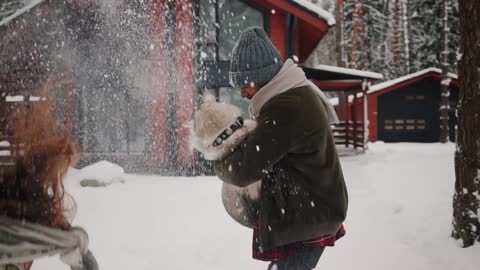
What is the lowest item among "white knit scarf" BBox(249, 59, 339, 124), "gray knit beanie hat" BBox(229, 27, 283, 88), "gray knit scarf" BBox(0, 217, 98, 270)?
"gray knit scarf" BBox(0, 217, 98, 270)

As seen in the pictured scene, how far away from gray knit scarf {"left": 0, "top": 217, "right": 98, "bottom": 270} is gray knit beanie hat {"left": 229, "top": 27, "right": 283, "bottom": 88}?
108 centimetres

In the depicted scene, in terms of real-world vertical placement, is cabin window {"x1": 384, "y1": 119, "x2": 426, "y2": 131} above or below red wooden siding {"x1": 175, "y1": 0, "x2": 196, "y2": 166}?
below

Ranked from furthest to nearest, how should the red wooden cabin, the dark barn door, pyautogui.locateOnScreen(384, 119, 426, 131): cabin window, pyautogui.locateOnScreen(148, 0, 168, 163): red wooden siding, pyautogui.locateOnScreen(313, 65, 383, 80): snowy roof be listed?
pyautogui.locateOnScreen(384, 119, 426, 131): cabin window, the dark barn door, the red wooden cabin, pyautogui.locateOnScreen(313, 65, 383, 80): snowy roof, pyautogui.locateOnScreen(148, 0, 168, 163): red wooden siding

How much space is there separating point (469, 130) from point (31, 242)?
4002mm

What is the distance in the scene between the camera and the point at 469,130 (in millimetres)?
4250

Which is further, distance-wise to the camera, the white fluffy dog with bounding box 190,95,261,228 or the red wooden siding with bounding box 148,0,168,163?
the red wooden siding with bounding box 148,0,168,163

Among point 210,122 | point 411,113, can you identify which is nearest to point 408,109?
point 411,113

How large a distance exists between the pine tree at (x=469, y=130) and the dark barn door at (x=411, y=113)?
20774 millimetres

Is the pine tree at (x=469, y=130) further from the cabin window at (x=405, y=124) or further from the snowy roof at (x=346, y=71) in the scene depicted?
the cabin window at (x=405, y=124)

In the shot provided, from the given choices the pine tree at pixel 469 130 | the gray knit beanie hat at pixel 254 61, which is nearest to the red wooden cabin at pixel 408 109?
the pine tree at pixel 469 130

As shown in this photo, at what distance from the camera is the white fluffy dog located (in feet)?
6.09

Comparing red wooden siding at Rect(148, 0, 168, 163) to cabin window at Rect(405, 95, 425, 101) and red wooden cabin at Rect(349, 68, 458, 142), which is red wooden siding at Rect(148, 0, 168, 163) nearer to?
red wooden cabin at Rect(349, 68, 458, 142)

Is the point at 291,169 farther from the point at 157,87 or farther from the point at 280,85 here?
the point at 157,87

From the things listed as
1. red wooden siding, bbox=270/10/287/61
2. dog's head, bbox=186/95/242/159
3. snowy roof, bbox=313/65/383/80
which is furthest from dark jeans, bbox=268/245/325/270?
snowy roof, bbox=313/65/383/80
